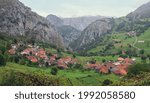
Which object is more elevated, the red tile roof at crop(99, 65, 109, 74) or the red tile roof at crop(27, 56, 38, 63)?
the red tile roof at crop(27, 56, 38, 63)

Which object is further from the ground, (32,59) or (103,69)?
(32,59)

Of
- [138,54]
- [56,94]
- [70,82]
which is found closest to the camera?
[56,94]

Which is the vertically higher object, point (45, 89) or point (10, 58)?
point (45, 89)

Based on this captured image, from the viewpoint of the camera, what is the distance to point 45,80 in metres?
86.6

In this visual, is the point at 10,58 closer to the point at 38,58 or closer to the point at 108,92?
the point at 38,58

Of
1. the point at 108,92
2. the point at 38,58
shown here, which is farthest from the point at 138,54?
the point at 108,92

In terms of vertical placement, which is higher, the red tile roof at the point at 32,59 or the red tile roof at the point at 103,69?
the red tile roof at the point at 32,59

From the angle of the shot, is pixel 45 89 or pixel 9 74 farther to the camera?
pixel 9 74

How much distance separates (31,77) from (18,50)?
59.6 meters

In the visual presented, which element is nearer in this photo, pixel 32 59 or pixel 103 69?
pixel 103 69

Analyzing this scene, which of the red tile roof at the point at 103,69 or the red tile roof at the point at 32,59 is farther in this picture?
the red tile roof at the point at 32,59

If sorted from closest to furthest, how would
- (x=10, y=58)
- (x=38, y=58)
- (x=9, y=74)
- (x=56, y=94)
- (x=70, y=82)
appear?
(x=56, y=94)
(x=9, y=74)
(x=70, y=82)
(x=10, y=58)
(x=38, y=58)

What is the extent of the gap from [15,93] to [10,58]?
97826 mm

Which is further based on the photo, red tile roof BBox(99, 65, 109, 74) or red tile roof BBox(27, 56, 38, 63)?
red tile roof BBox(27, 56, 38, 63)
